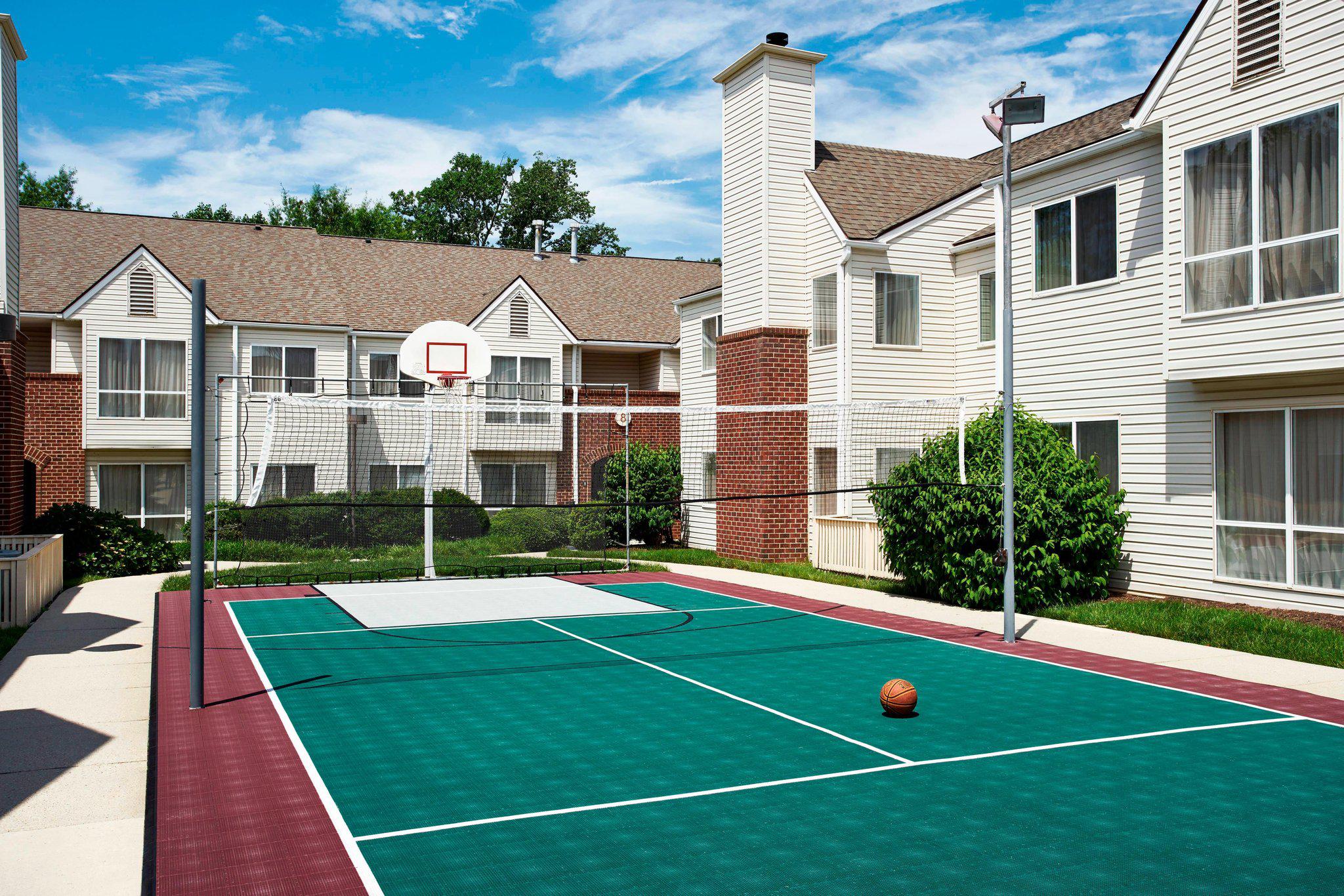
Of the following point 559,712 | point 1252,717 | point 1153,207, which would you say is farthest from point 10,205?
point 1252,717

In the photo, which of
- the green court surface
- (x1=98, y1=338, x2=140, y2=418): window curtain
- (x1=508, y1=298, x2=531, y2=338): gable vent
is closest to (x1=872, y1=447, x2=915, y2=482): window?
the green court surface

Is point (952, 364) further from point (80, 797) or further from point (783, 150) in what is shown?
point (80, 797)

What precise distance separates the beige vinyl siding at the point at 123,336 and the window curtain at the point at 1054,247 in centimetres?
2317

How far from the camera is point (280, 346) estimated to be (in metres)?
32.1

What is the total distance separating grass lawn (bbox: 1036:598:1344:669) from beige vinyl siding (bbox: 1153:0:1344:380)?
3183 mm

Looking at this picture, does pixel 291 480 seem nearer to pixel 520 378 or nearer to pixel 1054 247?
pixel 520 378

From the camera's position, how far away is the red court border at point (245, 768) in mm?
5770

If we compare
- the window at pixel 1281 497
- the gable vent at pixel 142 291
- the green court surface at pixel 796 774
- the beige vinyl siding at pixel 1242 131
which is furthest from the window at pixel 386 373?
the window at pixel 1281 497

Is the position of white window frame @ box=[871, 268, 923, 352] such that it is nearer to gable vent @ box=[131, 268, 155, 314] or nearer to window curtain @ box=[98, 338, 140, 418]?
gable vent @ box=[131, 268, 155, 314]

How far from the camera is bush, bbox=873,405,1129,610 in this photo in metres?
15.4

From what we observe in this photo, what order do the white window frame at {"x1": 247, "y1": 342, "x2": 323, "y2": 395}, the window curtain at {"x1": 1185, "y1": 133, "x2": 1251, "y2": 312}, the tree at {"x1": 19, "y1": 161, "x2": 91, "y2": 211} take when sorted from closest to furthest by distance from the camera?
the window curtain at {"x1": 1185, "y1": 133, "x2": 1251, "y2": 312} → the white window frame at {"x1": 247, "y1": 342, "x2": 323, "y2": 395} → the tree at {"x1": 19, "y1": 161, "x2": 91, "y2": 211}

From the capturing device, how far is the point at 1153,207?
16766mm

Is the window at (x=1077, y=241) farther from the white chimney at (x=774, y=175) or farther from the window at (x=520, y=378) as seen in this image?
the window at (x=520, y=378)

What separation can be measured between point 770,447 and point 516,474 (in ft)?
41.9
